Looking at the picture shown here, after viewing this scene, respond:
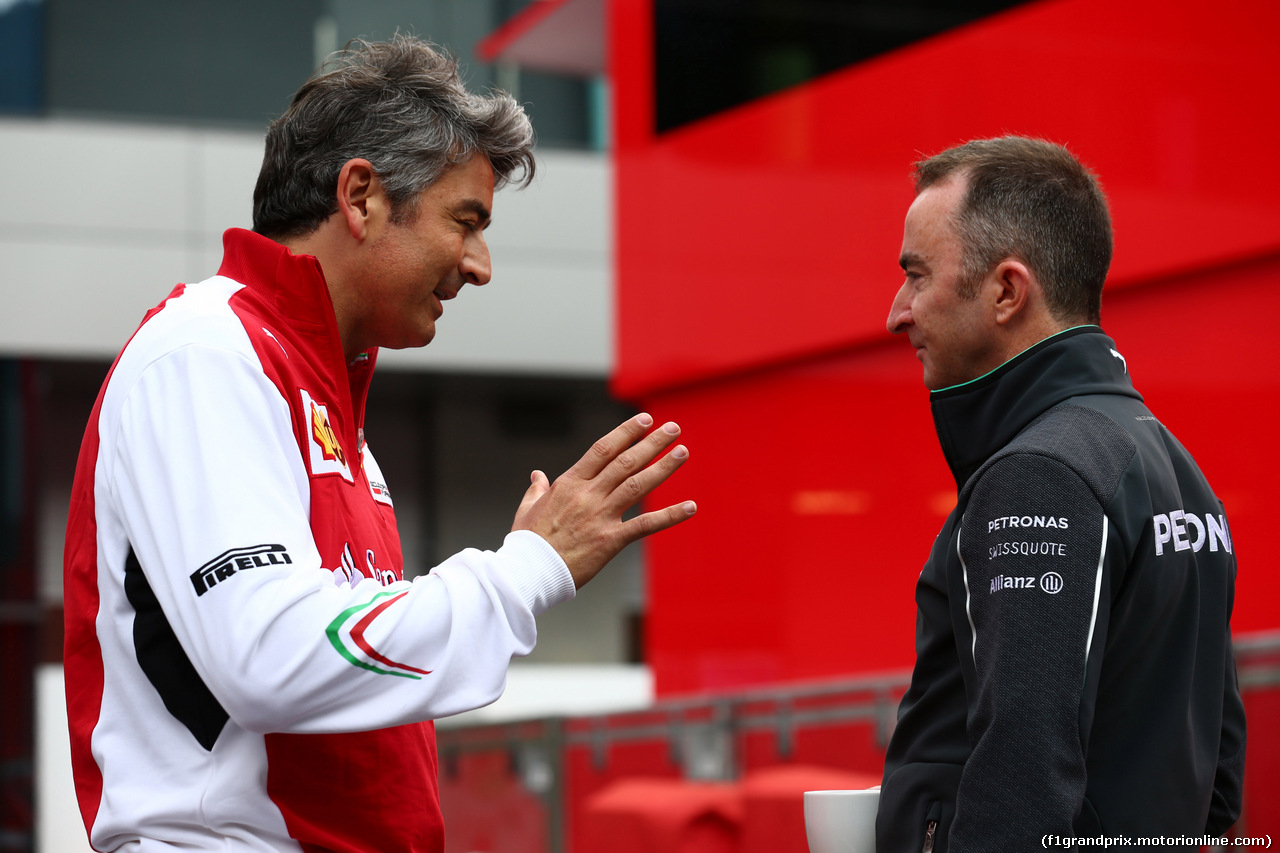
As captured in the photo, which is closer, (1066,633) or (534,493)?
(1066,633)

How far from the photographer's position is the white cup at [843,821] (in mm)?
1974

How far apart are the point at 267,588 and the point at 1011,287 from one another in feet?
3.69

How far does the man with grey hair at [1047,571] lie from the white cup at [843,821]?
5 cm

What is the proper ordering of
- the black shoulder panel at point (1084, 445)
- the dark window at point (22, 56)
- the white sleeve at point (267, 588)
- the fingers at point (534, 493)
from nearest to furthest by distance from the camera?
the white sleeve at point (267, 588) → the black shoulder panel at point (1084, 445) → the fingers at point (534, 493) → the dark window at point (22, 56)

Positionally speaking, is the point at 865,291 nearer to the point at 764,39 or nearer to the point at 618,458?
the point at 764,39

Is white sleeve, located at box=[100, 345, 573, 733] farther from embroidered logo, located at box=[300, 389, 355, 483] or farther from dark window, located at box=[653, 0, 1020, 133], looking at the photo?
dark window, located at box=[653, 0, 1020, 133]

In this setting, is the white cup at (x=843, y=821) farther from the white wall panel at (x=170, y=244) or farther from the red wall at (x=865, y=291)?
the white wall panel at (x=170, y=244)

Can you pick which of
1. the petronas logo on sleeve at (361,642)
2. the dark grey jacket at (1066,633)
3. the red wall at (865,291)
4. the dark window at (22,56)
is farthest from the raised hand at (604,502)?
the dark window at (22,56)

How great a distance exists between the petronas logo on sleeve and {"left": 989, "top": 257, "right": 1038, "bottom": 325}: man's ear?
3.23 feet

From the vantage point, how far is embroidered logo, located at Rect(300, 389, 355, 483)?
1.90 m

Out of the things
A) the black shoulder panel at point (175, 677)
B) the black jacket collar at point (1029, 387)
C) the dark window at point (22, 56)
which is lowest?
the black shoulder panel at point (175, 677)

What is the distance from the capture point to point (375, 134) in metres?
2.18

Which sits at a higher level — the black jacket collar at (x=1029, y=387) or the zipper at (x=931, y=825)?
the black jacket collar at (x=1029, y=387)

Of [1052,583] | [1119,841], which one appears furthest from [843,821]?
[1052,583]
